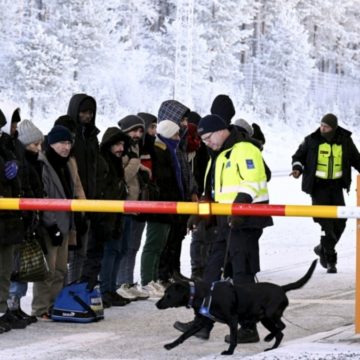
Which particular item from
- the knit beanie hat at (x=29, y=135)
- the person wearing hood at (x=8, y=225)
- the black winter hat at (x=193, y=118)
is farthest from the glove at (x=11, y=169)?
the black winter hat at (x=193, y=118)

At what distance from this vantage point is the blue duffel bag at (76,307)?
10.6 m

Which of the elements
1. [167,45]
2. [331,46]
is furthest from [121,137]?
[331,46]

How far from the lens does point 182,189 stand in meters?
13.1

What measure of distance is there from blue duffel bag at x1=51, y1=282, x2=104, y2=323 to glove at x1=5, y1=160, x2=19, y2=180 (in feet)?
4.04

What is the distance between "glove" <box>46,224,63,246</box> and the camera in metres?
10.8

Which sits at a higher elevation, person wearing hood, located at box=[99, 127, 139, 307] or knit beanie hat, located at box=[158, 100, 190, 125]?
knit beanie hat, located at box=[158, 100, 190, 125]

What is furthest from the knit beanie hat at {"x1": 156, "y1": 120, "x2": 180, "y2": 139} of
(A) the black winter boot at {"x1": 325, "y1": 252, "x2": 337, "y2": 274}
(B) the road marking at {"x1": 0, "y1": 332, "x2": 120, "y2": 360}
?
(B) the road marking at {"x1": 0, "y1": 332, "x2": 120, "y2": 360}

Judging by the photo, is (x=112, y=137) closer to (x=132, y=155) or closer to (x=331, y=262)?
(x=132, y=155)

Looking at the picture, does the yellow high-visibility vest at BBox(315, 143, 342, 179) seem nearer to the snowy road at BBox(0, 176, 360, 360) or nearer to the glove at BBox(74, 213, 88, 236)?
the snowy road at BBox(0, 176, 360, 360)

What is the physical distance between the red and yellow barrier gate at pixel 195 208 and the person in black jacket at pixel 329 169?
5726mm

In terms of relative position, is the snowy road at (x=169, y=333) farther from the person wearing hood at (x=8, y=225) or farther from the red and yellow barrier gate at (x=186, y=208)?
the red and yellow barrier gate at (x=186, y=208)

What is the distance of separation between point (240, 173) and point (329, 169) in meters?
5.70

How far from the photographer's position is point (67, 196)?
1099 centimetres

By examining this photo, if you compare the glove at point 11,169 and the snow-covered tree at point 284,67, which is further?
the snow-covered tree at point 284,67
